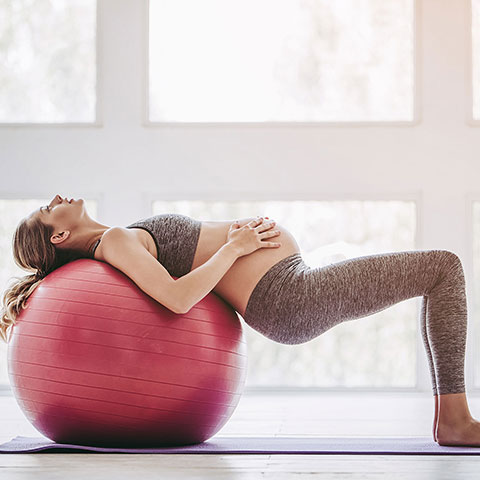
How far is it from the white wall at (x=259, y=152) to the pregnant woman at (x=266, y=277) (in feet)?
4.13

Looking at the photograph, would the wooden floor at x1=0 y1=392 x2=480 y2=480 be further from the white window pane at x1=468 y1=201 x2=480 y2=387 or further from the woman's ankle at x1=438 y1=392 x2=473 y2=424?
the white window pane at x1=468 y1=201 x2=480 y2=387

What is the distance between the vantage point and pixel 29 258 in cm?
202

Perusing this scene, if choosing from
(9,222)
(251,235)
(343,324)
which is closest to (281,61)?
(343,324)

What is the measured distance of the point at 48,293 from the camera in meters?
1.89

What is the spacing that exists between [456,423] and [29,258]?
1.21 metres

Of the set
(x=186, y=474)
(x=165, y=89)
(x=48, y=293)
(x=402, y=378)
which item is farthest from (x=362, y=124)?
(x=186, y=474)

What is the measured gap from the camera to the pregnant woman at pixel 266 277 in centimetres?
188

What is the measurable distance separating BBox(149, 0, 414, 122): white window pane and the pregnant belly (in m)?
A: 1.42

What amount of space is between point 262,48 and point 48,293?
1.89 m

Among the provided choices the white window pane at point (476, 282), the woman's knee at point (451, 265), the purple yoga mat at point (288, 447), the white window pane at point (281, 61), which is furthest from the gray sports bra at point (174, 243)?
the white window pane at point (476, 282)

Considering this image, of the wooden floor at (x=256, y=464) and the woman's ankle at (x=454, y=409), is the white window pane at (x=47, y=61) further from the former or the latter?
the woman's ankle at (x=454, y=409)

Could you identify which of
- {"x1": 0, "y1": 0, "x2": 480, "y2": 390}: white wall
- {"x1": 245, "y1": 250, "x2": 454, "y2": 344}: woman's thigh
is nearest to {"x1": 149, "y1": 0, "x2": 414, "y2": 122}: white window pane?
{"x1": 0, "y1": 0, "x2": 480, "y2": 390}: white wall

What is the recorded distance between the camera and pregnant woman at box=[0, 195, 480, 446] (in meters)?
1.88

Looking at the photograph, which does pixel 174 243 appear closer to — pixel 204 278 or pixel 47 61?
pixel 204 278
